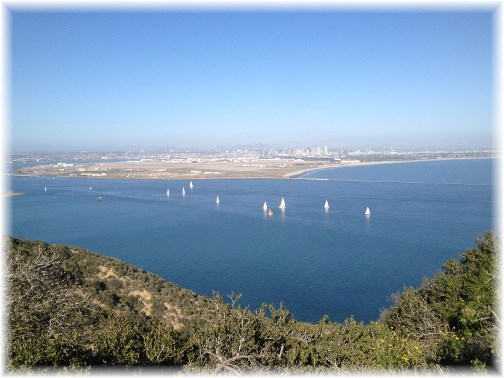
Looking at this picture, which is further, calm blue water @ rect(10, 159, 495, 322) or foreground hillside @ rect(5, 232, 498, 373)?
calm blue water @ rect(10, 159, 495, 322)

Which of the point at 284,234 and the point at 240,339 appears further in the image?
the point at 284,234

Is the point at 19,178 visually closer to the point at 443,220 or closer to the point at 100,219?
the point at 100,219

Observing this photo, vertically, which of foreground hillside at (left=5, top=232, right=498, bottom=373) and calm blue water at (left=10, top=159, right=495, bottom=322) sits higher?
foreground hillside at (left=5, top=232, right=498, bottom=373)

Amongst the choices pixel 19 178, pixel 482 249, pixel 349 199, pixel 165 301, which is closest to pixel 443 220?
pixel 349 199

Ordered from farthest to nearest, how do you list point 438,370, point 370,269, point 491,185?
point 491,185
point 370,269
point 438,370

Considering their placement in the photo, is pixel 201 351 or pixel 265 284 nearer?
pixel 201 351

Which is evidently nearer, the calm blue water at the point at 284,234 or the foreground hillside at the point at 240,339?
the foreground hillside at the point at 240,339

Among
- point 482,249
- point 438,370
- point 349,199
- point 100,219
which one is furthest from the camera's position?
point 349,199

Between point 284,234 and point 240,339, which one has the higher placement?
point 240,339
